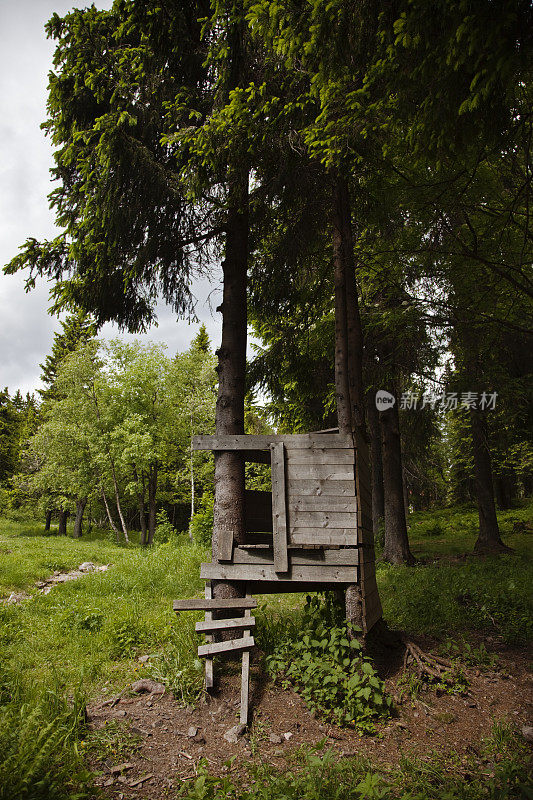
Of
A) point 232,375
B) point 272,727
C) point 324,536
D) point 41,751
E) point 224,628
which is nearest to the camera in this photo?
point 41,751

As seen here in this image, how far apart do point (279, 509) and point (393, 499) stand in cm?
659

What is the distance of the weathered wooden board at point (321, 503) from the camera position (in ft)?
17.4

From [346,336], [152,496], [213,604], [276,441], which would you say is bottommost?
[213,604]

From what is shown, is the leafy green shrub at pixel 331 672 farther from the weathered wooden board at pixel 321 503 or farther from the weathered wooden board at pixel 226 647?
the weathered wooden board at pixel 321 503

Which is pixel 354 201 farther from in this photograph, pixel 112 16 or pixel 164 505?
pixel 164 505

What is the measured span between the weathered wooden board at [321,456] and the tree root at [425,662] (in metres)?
2.35

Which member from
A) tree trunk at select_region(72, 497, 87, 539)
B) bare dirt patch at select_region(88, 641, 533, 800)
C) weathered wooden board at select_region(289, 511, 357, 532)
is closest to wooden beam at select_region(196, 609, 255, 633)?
bare dirt patch at select_region(88, 641, 533, 800)

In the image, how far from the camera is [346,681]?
15.2 ft

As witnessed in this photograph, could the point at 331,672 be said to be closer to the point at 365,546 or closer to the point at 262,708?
the point at 262,708

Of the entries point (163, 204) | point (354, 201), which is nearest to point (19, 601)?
point (163, 204)

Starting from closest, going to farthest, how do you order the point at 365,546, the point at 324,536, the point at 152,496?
the point at 324,536 → the point at 365,546 → the point at 152,496

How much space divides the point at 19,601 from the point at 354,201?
9614 mm

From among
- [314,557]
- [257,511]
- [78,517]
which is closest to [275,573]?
[314,557]

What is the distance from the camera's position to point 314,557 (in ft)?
17.5
